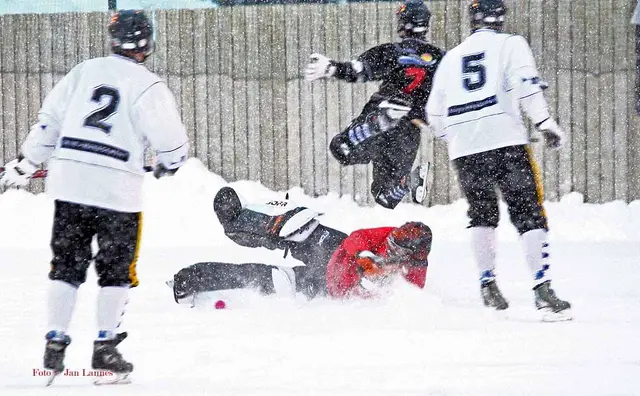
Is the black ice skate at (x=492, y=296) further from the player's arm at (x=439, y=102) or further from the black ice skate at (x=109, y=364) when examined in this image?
the black ice skate at (x=109, y=364)

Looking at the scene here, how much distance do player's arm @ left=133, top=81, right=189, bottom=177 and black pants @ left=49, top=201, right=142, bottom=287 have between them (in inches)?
12.5

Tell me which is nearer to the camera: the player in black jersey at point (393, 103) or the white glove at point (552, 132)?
the white glove at point (552, 132)

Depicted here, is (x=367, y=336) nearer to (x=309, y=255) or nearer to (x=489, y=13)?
(x=309, y=255)

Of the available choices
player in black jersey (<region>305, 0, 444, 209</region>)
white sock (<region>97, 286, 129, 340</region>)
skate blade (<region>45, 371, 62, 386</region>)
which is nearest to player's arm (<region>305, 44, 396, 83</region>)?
→ player in black jersey (<region>305, 0, 444, 209</region>)

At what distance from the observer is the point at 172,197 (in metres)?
10.9

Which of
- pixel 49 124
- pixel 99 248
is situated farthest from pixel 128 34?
pixel 99 248

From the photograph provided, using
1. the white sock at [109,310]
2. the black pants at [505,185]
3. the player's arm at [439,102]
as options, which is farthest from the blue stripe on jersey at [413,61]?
the white sock at [109,310]

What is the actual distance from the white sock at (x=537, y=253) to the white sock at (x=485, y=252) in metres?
0.35

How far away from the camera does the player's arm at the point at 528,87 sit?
19.3 feet

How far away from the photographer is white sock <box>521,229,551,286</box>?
583 cm

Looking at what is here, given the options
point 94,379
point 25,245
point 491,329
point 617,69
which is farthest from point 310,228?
point 617,69

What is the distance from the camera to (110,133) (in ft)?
14.7

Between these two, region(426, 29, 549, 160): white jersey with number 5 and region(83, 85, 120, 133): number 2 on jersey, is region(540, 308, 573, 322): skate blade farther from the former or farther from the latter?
region(83, 85, 120, 133): number 2 on jersey

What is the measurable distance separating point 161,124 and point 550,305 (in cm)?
239
